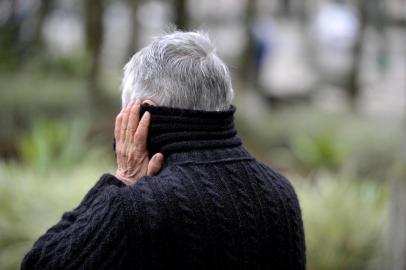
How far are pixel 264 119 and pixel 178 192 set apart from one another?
422 inches

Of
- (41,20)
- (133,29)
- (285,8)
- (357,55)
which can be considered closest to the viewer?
(357,55)

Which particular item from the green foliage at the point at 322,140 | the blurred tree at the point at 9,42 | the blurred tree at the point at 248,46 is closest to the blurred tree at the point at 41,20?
the blurred tree at the point at 9,42

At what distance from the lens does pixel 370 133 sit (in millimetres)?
11547

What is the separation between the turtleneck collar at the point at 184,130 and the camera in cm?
262

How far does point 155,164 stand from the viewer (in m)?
2.67

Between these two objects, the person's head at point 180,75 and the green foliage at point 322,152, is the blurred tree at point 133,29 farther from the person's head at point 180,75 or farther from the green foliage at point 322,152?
the person's head at point 180,75

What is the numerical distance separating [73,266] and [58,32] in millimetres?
24717

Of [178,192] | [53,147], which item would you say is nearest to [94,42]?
[53,147]

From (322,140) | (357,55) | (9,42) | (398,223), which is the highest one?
(9,42)

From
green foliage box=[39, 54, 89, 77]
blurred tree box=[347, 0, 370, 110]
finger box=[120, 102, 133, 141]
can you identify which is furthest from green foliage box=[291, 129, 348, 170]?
finger box=[120, 102, 133, 141]

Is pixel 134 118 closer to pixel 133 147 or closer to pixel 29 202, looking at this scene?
pixel 133 147

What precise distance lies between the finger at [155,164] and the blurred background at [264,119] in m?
0.60

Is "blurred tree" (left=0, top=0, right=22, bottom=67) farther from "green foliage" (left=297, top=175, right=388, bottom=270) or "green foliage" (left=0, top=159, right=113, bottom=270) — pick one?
"green foliage" (left=297, top=175, right=388, bottom=270)

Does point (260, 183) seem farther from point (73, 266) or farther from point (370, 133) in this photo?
point (370, 133)
